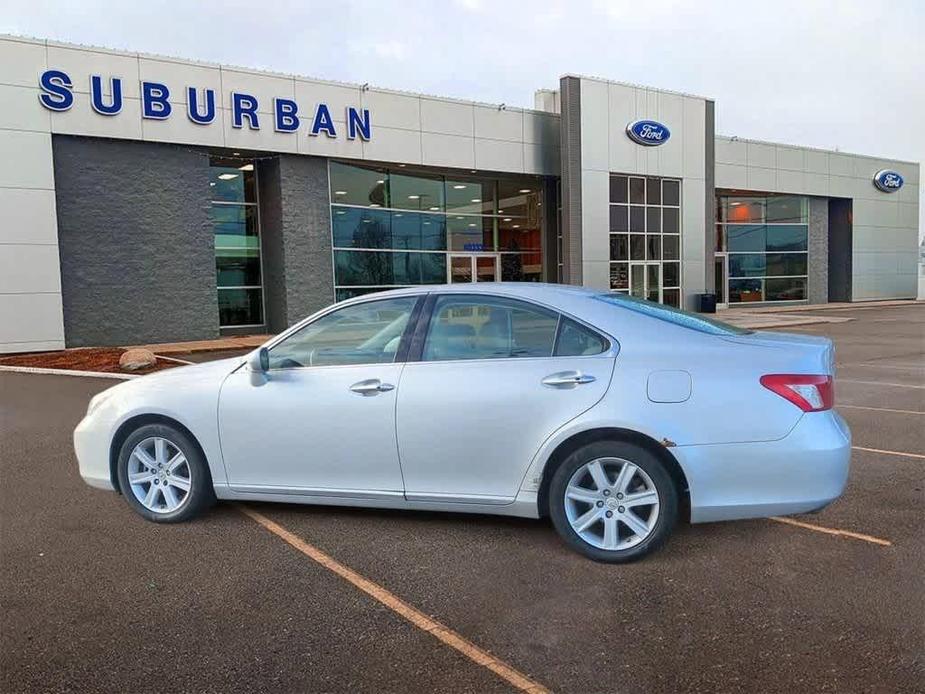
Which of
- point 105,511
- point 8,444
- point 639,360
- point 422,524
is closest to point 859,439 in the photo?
point 639,360

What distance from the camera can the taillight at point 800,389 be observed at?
3.99 m

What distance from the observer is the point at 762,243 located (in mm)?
35312

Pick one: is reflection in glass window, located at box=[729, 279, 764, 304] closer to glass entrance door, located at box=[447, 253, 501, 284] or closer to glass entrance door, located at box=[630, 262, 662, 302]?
glass entrance door, located at box=[630, 262, 662, 302]

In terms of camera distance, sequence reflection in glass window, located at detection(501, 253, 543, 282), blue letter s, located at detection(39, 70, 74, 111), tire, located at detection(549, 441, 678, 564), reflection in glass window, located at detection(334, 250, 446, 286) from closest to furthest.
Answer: tire, located at detection(549, 441, 678, 564) → blue letter s, located at detection(39, 70, 74, 111) → reflection in glass window, located at detection(334, 250, 446, 286) → reflection in glass window, located at detection(501, 253, 543, 282)

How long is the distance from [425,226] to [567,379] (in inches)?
854

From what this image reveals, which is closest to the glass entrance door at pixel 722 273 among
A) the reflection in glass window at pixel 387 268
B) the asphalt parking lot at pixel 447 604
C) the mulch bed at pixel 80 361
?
the reflection in glass window at pixel 387 268

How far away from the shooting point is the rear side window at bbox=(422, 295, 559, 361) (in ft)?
14.4

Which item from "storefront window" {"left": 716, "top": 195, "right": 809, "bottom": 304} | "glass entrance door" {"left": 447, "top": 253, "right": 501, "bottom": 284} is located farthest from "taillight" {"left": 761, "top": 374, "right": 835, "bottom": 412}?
"storefront window" {"left": 716, "top": 195, "right": 809, "bottom": 304}

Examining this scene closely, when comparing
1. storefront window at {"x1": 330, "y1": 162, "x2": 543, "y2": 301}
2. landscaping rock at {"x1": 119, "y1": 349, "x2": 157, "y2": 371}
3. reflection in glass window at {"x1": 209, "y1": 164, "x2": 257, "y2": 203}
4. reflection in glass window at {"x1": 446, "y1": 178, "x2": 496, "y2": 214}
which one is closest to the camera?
landscaping rock at {"x1": 119, "y1": 349, "x2": 157, "y2": 371}

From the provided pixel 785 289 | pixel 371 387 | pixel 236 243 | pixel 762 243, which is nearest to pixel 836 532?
pixel 371 387

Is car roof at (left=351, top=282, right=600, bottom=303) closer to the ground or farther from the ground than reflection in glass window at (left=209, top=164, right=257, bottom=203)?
closer to the ground

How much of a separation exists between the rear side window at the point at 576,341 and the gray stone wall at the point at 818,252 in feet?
117

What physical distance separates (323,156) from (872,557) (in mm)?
19666

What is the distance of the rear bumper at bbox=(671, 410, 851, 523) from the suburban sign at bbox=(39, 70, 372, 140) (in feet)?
60.3
